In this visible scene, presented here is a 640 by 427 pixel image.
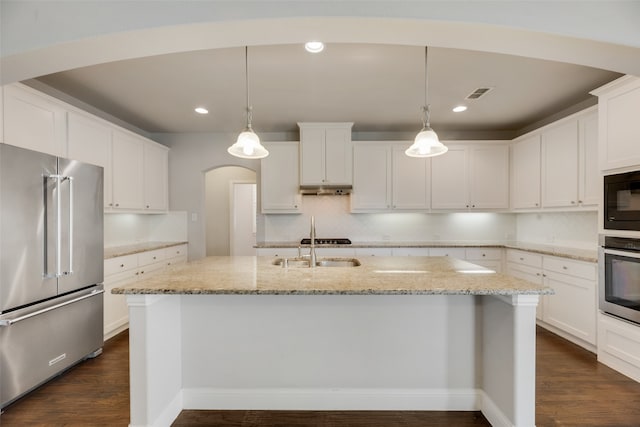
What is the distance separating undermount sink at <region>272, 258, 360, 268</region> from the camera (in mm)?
2519

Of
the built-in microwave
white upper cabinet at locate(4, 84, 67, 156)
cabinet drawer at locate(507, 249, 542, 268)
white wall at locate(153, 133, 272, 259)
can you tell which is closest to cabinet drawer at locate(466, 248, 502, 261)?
cabinet drawer at locate(507, 249, 542, 268)

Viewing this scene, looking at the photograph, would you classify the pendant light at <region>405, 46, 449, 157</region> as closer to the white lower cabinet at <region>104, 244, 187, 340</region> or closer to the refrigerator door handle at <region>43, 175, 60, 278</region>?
the refrigerator door handle at <region>43, 175, 60, 278</region>

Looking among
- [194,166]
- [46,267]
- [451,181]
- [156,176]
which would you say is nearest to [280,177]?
[194,166]

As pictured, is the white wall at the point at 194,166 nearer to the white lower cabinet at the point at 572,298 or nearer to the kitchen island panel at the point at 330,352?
the kitchen island panel at the point at 330,352

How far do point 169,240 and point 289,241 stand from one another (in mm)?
1907

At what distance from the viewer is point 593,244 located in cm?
339

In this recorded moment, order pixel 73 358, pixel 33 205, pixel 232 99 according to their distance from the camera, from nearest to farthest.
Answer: pixel 33 205, pixel 73 358, pixel 232 99

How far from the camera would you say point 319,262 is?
8.77ft

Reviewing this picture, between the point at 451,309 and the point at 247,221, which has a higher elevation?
the point at 247,221

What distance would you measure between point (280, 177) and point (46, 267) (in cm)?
273

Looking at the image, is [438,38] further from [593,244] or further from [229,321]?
[593,244]

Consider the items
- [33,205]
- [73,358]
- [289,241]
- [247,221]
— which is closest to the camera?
[33,205]

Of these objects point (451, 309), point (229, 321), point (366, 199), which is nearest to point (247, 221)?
point (366, 199)

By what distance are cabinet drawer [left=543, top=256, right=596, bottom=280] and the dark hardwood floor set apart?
0.79 meters
